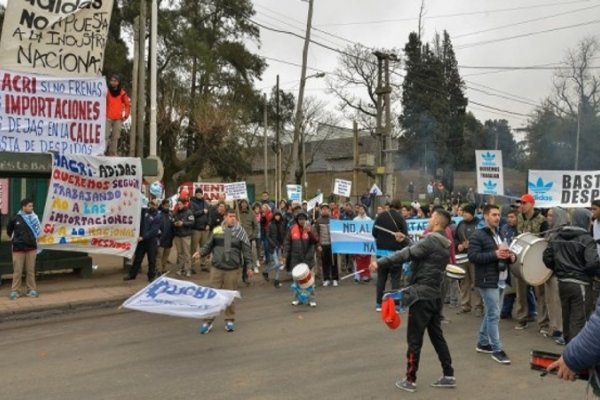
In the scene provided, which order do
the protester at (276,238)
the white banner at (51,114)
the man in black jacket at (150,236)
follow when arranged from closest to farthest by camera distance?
1. the white banner at (51,114)
2. the man in black jacket at (150,236)
3. the protester at (276,238)

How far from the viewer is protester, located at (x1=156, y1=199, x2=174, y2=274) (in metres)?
12.9

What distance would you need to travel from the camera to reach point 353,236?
541 inches

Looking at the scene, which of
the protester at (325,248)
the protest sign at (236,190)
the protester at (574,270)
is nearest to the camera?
the protester at (574,270)

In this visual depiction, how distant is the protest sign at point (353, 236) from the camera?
44.9 ft

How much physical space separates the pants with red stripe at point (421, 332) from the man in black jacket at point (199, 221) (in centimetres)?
850

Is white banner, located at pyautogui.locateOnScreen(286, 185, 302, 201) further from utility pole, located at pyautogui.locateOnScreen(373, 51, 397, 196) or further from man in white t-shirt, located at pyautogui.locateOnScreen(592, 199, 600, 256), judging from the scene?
man in white t-shirt, located at pyautogui.locateOnScreen(592, 199, 600, 256)

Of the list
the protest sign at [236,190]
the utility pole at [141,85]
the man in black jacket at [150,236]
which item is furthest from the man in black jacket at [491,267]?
the utility pole at [141,85]

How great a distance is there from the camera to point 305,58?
993 inches

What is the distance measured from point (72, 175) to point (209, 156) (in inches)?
892

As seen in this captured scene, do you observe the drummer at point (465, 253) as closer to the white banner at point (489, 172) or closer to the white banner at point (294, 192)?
the white banner at point (489, 172)

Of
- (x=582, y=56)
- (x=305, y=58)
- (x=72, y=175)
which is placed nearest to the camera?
(x=72, y=175)

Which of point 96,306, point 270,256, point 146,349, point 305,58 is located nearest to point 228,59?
point 305,58

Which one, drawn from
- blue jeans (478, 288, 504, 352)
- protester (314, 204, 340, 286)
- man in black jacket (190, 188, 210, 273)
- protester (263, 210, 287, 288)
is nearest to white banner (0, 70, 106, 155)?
man in black jacket (190, 188, 210, 273)

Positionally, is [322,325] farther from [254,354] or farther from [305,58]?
[305,58]
